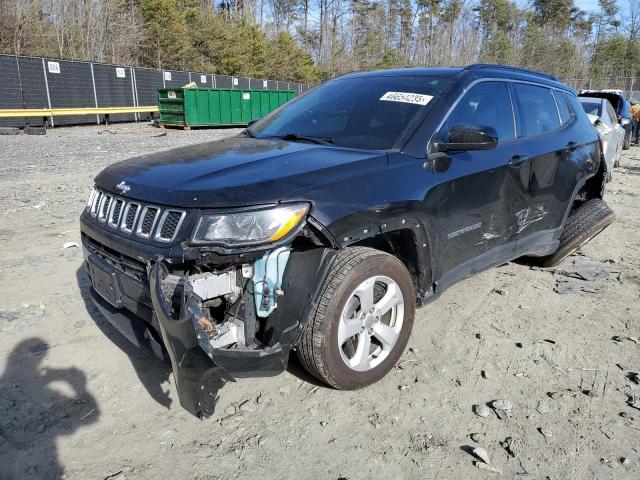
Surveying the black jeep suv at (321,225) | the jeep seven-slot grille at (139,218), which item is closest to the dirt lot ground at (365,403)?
the black jeep suv at (321,225)

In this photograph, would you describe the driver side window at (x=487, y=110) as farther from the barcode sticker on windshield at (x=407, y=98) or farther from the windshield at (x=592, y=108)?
the windshield at (x=592, y=108)

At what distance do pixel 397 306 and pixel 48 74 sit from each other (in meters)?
21.6

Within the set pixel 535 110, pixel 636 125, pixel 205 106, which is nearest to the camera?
pixel 535 110

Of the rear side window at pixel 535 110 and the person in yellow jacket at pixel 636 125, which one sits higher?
the rear side window at pixel 535 110

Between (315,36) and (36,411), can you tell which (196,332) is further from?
(315,36)

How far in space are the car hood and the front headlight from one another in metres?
0.06

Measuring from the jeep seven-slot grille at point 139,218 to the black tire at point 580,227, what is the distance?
151 inches

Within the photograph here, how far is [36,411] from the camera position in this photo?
2.74 metres

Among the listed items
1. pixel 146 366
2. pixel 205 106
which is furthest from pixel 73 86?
pixel 146 366

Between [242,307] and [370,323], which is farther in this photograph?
[370,323]

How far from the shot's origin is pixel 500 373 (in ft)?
10.5

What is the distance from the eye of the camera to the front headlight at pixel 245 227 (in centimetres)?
236

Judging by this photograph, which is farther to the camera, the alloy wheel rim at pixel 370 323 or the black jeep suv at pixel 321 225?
the alloy wheel rim at pixel 370 323

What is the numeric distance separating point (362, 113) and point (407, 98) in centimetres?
32
